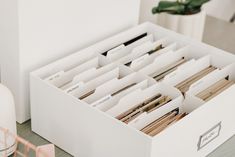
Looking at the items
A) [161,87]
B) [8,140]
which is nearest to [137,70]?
[161,87]

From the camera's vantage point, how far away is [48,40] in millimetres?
1397

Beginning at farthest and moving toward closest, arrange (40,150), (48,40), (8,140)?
(48,40), (8,140), (40,150)

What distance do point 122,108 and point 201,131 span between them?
163mm

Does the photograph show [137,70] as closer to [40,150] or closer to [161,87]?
[161,87]

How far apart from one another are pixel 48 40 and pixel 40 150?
306mm

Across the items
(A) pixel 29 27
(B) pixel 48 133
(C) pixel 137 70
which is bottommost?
(B) pixel 48 133

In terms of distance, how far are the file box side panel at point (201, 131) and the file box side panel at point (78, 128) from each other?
49 millimetres

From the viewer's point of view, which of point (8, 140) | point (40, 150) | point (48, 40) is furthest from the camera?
point (48, 40)

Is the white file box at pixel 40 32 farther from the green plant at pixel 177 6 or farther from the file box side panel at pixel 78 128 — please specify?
the green plant at pixel 177 6

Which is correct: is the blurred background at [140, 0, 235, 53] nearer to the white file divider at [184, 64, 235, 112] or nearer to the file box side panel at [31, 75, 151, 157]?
the white file divider at [184, 64, 235, 112]

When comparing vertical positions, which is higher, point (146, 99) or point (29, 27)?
point (29, 27)

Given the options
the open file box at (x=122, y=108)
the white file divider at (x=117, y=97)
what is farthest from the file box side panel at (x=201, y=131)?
the white file divider at (x=117, y=97)

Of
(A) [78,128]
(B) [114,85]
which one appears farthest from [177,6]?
(A) [78,128]

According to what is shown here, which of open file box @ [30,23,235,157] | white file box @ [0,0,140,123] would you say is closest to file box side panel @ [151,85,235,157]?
open file box @ [30,23,235,157]
